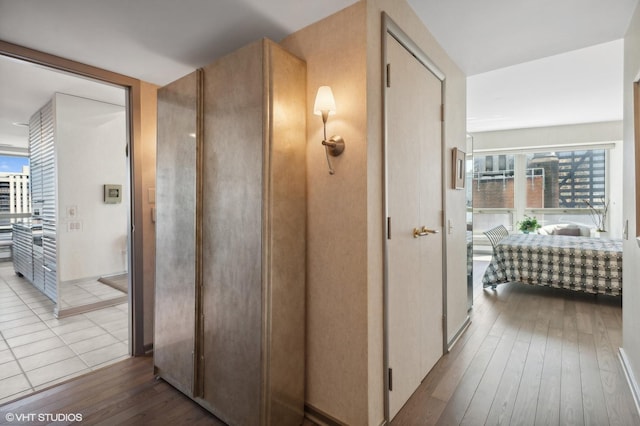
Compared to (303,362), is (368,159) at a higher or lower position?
higher

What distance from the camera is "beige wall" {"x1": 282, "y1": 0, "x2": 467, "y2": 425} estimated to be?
164cm

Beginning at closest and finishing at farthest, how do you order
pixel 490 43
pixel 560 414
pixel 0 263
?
pixel 560 414 < pixel 490 43 < pixel 0 263

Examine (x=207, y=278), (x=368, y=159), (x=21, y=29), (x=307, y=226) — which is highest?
(x=21, y=29)

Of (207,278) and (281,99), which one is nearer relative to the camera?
(281,99)

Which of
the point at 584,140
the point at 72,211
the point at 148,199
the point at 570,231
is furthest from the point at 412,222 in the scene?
the point at 584,140

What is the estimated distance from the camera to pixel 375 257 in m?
1.70

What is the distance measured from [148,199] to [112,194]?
208 cm

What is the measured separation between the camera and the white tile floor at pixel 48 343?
2369 millimetres

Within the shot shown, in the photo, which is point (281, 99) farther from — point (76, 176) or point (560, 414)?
point (76, 176)

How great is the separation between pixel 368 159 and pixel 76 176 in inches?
158

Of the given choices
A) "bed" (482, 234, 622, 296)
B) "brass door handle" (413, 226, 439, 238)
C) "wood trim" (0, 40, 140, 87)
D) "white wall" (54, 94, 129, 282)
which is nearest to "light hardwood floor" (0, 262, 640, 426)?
"bed" (482, 234, 622, 296)

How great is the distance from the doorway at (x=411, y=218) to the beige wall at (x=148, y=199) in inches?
82.3

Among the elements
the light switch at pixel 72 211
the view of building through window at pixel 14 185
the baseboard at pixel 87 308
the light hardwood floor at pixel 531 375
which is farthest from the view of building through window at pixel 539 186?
the view of building through window at pixel 14 185

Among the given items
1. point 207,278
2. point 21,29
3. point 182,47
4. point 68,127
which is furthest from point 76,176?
point 207,278
